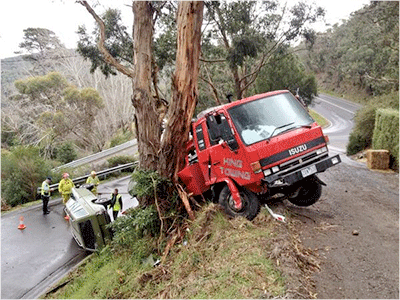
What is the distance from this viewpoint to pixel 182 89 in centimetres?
834

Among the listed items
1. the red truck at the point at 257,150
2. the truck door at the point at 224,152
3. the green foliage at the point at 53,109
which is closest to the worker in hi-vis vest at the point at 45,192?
the red truck at the point at 257,150

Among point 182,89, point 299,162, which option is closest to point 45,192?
point 182,89

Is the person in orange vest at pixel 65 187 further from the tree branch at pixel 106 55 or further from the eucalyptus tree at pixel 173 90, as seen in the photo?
the eucalyptus tree at pixel 173 90

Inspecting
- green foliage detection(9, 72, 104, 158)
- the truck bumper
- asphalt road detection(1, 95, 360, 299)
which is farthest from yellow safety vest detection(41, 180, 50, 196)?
green foliage detection(9, 72, 104, 158)

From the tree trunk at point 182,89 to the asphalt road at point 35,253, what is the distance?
12.9ft

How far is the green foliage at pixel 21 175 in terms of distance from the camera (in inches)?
701

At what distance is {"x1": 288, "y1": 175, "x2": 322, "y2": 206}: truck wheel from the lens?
27.9 ft

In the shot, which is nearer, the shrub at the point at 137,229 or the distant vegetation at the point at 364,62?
the shrub at the point at 137,229

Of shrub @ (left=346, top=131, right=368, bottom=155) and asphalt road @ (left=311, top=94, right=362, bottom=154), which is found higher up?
shrub @ (left=346, top=131, right=368, bottom=155)

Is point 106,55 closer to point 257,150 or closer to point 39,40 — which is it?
point 257,150

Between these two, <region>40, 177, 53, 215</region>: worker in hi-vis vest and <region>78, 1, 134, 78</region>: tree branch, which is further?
<region>40, 177, 53, 215</region>: worker in hi-vis vest

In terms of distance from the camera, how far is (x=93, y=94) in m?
35.3

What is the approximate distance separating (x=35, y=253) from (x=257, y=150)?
754 centimetres

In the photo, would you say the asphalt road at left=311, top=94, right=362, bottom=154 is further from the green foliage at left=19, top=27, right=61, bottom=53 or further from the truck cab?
the green foliage at left=19, top=27, right=61, bottom=53
